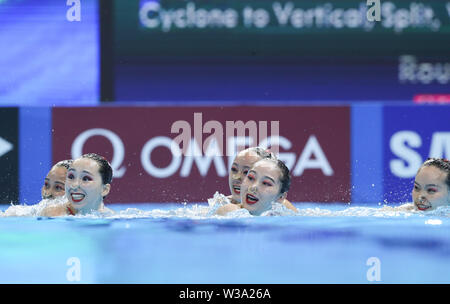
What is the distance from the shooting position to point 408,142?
6.07 metres

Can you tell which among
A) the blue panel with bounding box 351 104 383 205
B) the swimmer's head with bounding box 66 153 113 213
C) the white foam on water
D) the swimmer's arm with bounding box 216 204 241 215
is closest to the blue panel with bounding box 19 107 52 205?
the white foam on water

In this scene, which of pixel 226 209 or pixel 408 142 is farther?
pixel 408 142

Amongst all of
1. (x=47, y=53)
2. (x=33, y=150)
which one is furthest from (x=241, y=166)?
(x=47, y=53)

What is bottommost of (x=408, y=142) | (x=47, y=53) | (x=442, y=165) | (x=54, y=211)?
(x=54, y=211)

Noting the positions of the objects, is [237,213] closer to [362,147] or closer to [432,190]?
[432,190]

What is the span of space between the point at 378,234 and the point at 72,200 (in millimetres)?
1923

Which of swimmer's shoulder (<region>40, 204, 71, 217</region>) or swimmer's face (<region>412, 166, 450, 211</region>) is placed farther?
swimmer's shoulder (<region>40, 204, 71, 217</region>)

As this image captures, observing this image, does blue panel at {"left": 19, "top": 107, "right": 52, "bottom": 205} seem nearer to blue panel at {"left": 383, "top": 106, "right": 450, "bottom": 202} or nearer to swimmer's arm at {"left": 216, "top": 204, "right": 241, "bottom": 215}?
swimmer's arm at {"left": 216, "top": 204, "right": 241, "bottom": 215}

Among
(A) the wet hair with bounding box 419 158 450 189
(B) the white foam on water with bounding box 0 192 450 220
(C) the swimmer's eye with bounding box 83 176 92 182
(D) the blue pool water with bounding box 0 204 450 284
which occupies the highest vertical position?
(D) the blue pool water with bounding box 0 204 450 284

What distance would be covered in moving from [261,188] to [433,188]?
3.20 feet

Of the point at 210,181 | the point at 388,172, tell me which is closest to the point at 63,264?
the point at 210,181

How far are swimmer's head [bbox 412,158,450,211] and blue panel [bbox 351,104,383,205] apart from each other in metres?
1.99

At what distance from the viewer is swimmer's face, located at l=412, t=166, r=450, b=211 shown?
394cm
